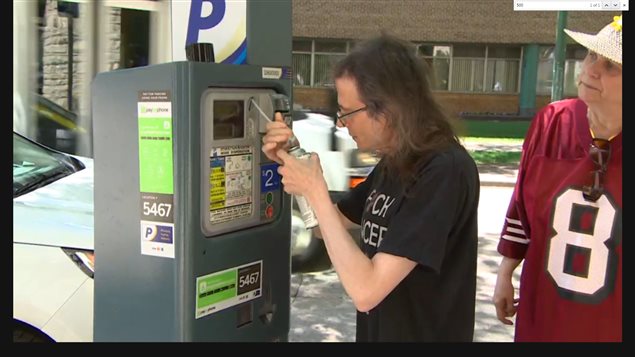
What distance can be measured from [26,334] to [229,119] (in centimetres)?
127

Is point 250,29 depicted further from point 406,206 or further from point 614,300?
point 614,300

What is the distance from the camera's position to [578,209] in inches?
72.2

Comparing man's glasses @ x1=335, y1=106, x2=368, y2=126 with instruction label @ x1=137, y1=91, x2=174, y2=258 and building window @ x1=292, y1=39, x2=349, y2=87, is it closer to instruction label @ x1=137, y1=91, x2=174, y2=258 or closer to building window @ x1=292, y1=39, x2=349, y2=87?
instruction label @ x1=137, y1=91, x2=174, y2=258

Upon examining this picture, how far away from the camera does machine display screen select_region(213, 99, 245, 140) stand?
186cm

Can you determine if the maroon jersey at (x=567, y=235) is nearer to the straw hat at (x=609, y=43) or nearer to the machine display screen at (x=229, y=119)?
the straw hat at (x=609, y=43)

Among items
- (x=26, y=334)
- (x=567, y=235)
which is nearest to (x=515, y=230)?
(x=567, y=235)

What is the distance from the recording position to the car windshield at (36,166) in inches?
117

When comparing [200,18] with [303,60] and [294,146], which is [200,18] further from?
[303,60]

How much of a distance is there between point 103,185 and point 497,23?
65.2 ft

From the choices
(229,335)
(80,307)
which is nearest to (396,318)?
(229,335)

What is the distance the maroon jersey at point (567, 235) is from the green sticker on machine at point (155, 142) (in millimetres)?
1088

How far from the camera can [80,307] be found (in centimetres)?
242

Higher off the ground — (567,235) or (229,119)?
(229,119)

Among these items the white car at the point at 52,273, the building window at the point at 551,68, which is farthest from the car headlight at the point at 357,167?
the building window at the point at 551,68
